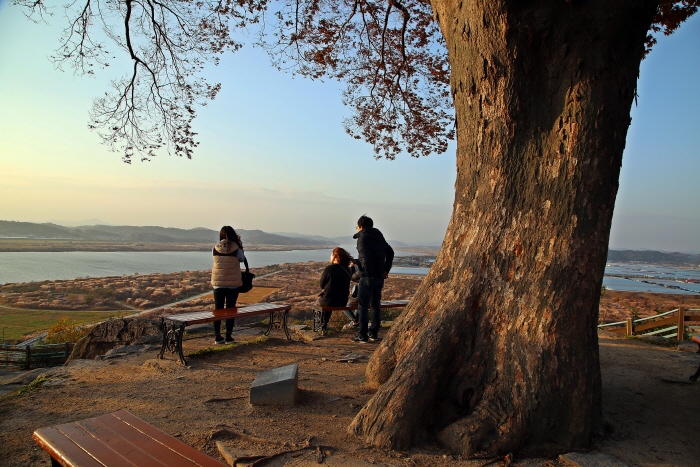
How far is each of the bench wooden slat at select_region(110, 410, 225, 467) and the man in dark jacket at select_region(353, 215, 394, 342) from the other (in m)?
4.34

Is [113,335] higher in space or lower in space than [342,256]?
lower

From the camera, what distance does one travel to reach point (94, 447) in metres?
2.51

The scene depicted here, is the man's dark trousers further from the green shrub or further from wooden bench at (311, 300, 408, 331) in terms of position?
the green shrub

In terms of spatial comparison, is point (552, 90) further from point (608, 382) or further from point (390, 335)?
point (608, 382)

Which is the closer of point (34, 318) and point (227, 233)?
point (227, 233)

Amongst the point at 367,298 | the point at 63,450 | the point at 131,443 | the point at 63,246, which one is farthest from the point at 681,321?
the point at 63,246

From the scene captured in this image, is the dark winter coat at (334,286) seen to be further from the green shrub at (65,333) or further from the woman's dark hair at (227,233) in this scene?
the green shrub at (65,333)

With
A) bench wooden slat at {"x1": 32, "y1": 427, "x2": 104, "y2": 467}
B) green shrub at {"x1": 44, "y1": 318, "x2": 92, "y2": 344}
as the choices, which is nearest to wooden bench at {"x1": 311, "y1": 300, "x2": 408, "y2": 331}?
bench wooden slat at {"x1": 32, "y1": 427, "x2": 104, "y2": 467}

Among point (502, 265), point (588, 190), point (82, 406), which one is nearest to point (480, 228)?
point (502, 265)

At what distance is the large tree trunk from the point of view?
339 cm

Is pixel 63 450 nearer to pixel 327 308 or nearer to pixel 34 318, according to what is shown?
pixel 327 308

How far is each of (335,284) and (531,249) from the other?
5050mm

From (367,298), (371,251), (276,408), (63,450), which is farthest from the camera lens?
(367,298)

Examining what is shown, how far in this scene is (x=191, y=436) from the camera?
3.51 metres
